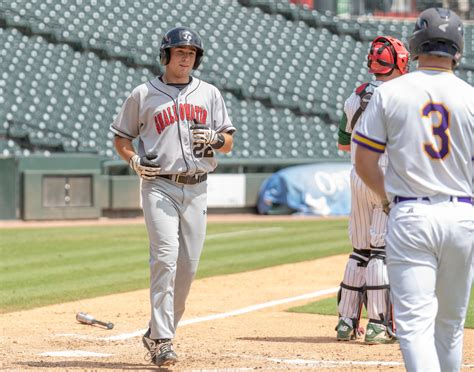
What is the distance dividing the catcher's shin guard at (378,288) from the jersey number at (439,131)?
2803 mm

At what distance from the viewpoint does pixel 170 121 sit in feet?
19.0

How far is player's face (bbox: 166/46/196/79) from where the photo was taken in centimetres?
582

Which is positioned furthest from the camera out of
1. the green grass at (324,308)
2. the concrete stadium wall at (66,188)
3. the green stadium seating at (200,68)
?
the green stadium seating at (200,68)

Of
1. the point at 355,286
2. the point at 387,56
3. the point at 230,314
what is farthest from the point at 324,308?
the point at 387,56

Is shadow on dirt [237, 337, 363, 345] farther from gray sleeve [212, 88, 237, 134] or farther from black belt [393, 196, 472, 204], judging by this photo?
black belt [393, 196, 472, 204]

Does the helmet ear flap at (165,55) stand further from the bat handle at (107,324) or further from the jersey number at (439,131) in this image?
the jersey number at (439,131)

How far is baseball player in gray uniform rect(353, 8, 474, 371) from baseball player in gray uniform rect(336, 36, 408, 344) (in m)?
2.50

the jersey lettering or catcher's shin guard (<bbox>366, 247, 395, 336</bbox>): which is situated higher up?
the jersey lettering

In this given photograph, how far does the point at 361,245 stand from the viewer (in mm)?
6797

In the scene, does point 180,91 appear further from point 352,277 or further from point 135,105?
point 352,277

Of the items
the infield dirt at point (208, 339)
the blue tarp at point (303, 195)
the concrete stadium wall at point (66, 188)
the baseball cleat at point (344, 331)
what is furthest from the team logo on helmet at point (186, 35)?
the blue tarp at point (303, 195)

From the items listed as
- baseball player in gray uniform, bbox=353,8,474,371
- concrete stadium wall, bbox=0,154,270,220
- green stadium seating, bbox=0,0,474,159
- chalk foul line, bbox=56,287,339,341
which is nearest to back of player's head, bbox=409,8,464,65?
baseball player in gray uniform, bbox=353,8,474,371

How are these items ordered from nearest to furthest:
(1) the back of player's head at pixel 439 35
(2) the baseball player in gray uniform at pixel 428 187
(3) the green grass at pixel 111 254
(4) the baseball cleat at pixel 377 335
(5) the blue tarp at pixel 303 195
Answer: (2) the baseball player in gray uniform at pixel 428 187, (1) the back of player's head at pixel 439 35, (4) the baseball cleat at pixel 377 335, (3) the green grass at pixel 111 254, (5) the blue tarp at pixel 303 195

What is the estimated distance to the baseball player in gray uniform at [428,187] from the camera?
3869mm
